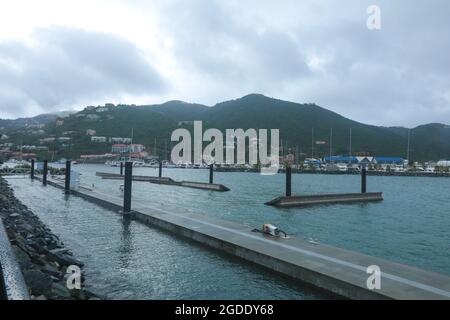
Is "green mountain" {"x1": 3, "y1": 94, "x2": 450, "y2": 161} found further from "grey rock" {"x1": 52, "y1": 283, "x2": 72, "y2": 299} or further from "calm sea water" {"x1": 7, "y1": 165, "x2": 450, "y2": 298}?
"grey rock" {"x1": 52, "y1": 283, "x2": 72, "y2": 299}

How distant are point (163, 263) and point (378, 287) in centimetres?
700

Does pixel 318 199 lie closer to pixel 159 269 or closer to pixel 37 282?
pixel 159 269

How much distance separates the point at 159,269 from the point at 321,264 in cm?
509

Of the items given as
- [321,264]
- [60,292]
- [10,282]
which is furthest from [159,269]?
[10,282]

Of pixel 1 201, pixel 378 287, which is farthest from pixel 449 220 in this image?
pixel 1 201

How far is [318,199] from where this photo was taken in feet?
119

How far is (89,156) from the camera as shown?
17550cm

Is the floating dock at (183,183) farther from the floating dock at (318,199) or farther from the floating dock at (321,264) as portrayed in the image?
the floating dock at (321,264)

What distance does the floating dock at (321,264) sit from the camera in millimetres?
8375

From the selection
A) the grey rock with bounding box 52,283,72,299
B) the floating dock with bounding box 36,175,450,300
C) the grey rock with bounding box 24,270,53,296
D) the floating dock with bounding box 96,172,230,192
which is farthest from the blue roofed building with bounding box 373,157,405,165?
the grey rock with bounding box 24,270,53,296

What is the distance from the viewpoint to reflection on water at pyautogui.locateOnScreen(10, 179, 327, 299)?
32.2 ft
